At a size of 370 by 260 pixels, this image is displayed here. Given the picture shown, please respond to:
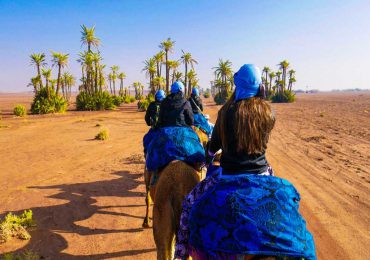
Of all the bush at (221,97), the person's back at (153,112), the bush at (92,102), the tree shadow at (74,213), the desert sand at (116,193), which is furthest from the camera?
the bush at (221,97)

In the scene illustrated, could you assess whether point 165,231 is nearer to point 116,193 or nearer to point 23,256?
point 23,256

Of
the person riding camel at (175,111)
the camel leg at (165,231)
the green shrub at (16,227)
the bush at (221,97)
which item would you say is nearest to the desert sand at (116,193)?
the green shrub at (16,227)

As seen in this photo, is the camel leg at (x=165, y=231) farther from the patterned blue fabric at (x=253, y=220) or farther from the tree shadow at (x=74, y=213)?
the tree shadow at (x=74, y=213)

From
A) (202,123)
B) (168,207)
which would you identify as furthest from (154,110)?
(168,207)

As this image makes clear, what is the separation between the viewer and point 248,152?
95.1 inches

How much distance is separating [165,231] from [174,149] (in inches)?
44.9

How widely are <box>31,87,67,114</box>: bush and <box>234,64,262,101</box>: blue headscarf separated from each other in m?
34.4

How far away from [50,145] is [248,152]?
1436 cm

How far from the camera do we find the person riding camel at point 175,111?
4.98 metres

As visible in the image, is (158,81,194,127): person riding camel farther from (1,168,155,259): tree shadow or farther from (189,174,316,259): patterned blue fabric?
(189,174,316,259): patterned blue fabric

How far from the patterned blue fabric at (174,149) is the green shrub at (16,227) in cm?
315

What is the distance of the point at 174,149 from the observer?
3986 millimetres

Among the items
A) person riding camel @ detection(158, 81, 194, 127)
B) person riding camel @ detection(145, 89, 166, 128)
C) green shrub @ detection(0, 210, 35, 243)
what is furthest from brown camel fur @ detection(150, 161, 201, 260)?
person riding camel @ detection(145, 89, 166, 128)

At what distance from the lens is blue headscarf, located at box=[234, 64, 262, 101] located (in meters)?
2.46
